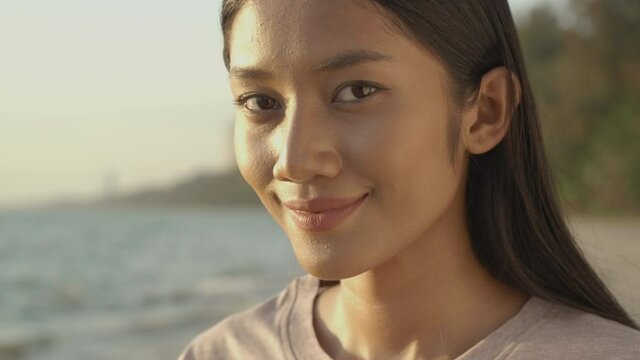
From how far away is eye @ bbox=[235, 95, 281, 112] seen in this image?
2.31 m

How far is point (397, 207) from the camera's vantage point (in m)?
2.25

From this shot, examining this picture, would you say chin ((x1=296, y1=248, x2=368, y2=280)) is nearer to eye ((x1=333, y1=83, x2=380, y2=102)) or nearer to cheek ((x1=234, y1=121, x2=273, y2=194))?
cheek ((x1=234, y1=121, x2=273, y2=194))

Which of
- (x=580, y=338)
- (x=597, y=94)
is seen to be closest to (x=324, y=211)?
(x=580, y=338)

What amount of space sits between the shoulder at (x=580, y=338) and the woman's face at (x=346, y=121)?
351mm

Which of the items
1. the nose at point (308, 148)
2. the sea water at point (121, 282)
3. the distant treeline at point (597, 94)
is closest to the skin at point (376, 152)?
the nose at point (308, 148)

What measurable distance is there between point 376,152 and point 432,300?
1.44 ft

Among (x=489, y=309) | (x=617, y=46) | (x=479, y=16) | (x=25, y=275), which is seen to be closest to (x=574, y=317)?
(x=489, y=309)

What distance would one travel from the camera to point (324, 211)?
223cm

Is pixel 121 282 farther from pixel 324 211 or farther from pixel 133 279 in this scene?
pixel 324 211

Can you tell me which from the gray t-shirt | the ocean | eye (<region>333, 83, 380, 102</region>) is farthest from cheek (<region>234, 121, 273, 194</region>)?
the ocean

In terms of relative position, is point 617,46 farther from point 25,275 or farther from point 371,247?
point 371,247

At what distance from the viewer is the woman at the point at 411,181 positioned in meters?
2.19

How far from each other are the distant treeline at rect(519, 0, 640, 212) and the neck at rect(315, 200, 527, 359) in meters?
14.4

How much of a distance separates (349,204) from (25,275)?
39.3 feet
